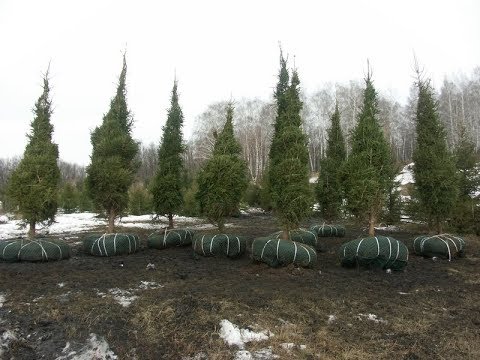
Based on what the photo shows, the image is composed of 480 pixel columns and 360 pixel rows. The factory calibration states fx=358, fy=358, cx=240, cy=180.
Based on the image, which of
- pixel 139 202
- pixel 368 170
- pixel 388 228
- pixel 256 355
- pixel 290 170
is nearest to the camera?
pixel 256 355

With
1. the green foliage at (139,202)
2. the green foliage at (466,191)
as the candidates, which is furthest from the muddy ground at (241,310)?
the green foliage at (139,202)

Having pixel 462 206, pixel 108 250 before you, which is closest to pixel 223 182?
pixel 108 250

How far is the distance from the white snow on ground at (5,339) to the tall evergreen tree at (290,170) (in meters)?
5.70

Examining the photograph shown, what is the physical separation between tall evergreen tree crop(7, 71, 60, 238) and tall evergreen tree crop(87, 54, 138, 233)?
1.04 metres

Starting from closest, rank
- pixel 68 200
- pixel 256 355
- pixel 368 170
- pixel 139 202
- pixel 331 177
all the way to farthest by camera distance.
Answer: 1. pixel 256 355
2. pixel 368 170
3. pixel 331 177
4. pixel 139 202
5. pixel 68 200

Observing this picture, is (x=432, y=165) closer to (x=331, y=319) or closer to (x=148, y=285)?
(x=331, y=319)

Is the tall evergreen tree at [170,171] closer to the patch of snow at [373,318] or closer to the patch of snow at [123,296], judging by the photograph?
the patch of snow at [123,296]

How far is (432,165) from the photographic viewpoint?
1073 cm

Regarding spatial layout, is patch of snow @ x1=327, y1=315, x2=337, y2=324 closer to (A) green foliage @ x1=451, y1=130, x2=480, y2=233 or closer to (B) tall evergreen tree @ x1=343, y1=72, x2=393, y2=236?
(B) tall evergreen tree @ x1=343, y1=72, x2=393, y2=236

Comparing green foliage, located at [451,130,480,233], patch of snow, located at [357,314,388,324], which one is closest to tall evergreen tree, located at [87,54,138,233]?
patch of snow, located at [357,314,388,324]

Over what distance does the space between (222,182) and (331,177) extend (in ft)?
20.4

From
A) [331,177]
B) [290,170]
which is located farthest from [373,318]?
[331,177]

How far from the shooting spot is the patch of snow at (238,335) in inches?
175

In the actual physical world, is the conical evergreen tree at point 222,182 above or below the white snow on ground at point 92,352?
above
